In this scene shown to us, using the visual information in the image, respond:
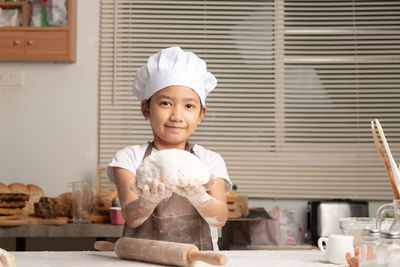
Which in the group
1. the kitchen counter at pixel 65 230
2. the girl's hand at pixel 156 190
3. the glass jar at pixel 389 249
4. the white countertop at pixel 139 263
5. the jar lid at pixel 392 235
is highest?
the girl's hand at pixel 156 190

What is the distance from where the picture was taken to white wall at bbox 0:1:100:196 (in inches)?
122

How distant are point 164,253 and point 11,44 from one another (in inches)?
93.1

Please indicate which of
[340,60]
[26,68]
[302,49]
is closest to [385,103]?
[340,60]

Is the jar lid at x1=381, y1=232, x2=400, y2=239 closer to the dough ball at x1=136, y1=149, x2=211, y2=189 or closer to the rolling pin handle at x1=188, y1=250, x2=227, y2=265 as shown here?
the rolling pin handle at x1=188, y1=250, x2=227, y2=265

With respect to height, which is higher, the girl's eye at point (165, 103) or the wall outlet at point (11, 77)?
the wall outlet at point (11, 77)

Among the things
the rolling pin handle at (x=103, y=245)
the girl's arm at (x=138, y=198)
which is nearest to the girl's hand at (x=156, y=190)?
the girl's arm at (x=138, y=198)

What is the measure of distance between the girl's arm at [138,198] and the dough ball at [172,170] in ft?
0.09

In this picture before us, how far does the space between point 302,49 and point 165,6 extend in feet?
3.18

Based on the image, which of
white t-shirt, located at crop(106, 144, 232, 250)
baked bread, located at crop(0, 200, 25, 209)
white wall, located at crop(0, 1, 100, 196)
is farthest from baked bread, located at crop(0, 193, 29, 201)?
white t-shirt, located at crop(106, 144, 232, 250)

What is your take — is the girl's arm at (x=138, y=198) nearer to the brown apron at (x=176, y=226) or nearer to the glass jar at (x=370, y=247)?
the brown apron at (x=176, y=226)

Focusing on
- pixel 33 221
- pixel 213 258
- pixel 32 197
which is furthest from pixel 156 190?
pixel 32 197

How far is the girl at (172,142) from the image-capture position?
4.20 ft

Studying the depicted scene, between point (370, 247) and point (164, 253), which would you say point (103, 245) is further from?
point (370, 247)

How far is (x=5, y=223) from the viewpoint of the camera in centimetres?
216
